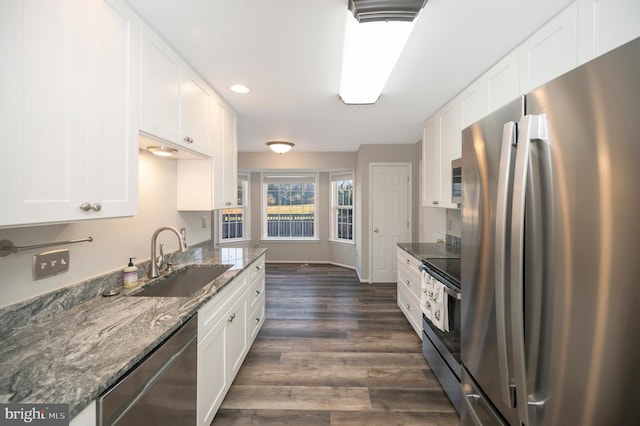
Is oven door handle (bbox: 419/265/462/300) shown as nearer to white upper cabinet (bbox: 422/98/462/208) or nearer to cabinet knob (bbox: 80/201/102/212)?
white upper cabinet (bbox: 422/98/462/208)

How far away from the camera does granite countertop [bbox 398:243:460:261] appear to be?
8.61 ft

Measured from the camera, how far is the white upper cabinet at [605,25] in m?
1.00

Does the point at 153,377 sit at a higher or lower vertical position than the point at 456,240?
lower

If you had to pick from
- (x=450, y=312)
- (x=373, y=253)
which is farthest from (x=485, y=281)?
(x=373, y=253)

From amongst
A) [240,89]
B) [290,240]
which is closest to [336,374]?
[240,89]

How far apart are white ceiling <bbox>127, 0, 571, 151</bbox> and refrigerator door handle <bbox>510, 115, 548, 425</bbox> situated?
985mm

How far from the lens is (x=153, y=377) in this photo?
3.19 feet

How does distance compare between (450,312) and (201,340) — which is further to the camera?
(450,312)

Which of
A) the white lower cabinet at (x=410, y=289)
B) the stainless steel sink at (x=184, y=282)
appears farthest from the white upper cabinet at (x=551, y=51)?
the stainless steel sink at (x=184, y=282)

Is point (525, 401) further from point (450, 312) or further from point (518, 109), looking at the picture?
point (450, 312)

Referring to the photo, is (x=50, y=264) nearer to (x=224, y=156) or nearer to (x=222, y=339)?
(x=222, y=339)

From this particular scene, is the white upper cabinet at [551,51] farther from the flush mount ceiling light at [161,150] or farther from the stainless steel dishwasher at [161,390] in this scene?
the flush mount ceiling light at [161,150]

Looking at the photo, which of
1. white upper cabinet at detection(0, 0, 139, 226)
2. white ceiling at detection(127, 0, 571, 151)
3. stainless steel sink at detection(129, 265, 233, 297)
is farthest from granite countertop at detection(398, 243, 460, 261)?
white upper cabinet at detection(0, 0, 139, 226)

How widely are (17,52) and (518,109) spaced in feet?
5.56
